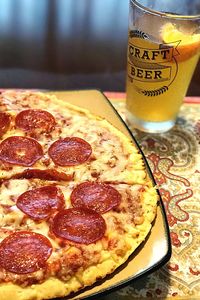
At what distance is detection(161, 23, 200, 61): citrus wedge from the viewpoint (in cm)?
168

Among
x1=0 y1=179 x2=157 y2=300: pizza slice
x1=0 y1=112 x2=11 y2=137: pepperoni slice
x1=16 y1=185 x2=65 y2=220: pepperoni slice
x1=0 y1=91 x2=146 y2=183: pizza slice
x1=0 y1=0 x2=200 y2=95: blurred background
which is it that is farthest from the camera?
x1=0 y1=0 x2=200 y2=95: blurred background

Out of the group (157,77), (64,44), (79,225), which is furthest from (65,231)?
(64,44)

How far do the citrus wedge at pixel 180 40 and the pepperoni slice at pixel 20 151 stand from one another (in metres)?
0.49

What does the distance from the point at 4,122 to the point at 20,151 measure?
0.43 feet

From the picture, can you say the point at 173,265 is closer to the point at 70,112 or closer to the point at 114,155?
the point at 114,155

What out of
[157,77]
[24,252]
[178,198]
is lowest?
[178,198]

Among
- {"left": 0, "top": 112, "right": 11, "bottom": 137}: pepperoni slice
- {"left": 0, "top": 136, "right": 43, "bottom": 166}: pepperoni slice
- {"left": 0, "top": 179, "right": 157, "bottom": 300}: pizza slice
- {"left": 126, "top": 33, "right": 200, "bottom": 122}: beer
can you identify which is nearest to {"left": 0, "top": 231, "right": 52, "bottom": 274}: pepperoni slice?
{"left": 0, "top": 179, "right": 157, "bottom": 300}: pizza slice

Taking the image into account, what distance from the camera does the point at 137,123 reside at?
186 centimetres

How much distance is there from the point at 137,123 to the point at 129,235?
61 centimetres

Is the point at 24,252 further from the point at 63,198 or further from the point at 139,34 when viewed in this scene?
the point at 139,34

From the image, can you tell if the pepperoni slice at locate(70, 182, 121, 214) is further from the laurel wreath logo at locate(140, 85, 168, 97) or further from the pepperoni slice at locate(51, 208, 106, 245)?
the laurel wreath logo at locate(140, 85, 168, 97)

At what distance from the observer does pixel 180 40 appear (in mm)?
1675

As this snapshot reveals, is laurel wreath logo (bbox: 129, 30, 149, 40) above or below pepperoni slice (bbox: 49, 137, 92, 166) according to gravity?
above

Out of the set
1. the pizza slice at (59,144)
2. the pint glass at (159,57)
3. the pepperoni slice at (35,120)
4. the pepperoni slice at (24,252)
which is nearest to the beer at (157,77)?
the pint glass at (159,57)
